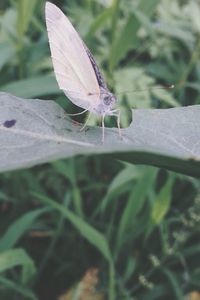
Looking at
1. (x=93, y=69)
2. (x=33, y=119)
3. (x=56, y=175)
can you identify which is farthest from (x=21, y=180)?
(x=33, y=119)

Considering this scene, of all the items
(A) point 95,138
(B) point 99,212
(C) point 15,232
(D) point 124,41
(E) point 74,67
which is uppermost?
(A) point 95,138

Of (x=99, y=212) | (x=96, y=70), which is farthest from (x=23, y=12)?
(x=96, y=70)

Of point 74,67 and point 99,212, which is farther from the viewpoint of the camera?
point 99,212

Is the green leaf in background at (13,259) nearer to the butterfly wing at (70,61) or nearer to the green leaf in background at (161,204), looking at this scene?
the green leaf in background at (161,204)

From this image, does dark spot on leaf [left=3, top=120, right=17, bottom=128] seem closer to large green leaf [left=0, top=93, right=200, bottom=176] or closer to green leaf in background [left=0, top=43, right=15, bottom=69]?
large green leaf [left=0, top=93, right=200, bottom=176]

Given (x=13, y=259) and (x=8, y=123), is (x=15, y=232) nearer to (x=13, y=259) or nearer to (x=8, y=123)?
(x=13, y=259)

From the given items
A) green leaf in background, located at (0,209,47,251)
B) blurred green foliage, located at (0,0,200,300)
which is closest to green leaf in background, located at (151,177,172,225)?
blurred green foliage, located at (0,0,200,300)

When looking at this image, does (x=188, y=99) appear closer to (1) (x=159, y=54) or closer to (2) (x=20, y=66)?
(1) (x=159, y=54)
